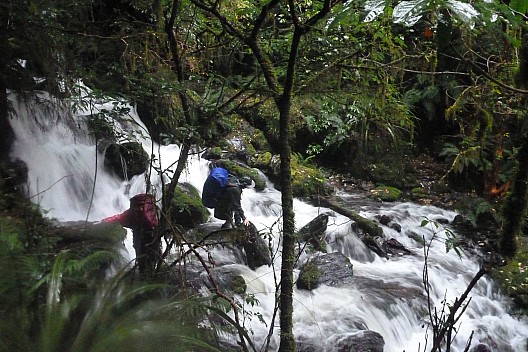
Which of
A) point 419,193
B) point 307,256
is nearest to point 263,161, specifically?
point 419,193

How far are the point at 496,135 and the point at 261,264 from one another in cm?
643

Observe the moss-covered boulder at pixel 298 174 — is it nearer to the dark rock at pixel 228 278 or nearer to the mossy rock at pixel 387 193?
the mossy rock at pixel 387 193

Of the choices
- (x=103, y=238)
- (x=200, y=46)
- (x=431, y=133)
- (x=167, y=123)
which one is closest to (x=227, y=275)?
(x=103, y=238)

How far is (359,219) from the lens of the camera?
8984 mm

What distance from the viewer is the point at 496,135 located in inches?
396

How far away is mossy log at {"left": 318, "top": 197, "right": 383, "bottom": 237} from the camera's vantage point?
8.77m

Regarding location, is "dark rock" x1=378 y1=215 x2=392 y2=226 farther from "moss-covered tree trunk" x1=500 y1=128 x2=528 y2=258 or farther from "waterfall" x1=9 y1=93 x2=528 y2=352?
"moss-covered tree trunk" x1=500 y1=128 x2=528 y2=258

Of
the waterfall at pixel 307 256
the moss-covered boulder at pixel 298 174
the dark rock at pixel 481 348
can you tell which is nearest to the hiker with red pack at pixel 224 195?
the waterfall at pixel 307 256

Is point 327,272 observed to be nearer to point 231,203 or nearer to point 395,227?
point 231,203

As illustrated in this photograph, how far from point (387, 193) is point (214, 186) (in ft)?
20.0

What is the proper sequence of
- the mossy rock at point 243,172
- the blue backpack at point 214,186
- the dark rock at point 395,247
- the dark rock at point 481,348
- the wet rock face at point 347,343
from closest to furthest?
the wet rock face at point 347,343 → the dark rock at point 481,348 → the blue backpack at point 214,186 → the dark rock at point 395,247 → the mossy rock at point 243,172

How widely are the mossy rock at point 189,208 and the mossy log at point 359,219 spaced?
273cm

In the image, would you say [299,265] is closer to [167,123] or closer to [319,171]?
[167,123]

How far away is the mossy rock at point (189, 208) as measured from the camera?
7668 millimetres
